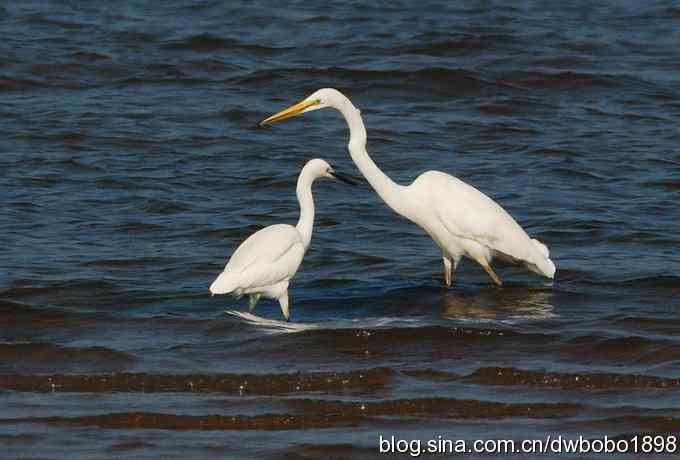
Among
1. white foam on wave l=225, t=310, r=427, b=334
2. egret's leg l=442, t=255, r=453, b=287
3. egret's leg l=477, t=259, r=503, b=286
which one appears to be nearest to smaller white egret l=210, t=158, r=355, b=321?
white foam on wave l=225, t=310, r=427, b=334

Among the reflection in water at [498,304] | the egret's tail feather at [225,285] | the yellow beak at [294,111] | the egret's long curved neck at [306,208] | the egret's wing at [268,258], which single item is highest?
the yellow beak at [294,111]

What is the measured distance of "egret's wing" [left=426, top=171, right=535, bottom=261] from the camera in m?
8.92

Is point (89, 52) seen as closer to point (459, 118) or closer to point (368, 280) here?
point (459, 118)

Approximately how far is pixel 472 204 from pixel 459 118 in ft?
17.4

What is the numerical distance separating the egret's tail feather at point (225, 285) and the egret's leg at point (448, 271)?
1.81 meters

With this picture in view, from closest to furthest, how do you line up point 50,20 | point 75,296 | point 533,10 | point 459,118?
point 75,296, point 459,118, point 50,20, point 533,10

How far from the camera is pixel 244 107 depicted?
14453mm

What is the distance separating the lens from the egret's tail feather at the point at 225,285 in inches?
303

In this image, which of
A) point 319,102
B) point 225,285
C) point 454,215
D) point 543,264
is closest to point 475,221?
point 454,215

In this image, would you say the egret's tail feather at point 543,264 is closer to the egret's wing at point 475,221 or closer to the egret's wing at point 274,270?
the egret's wing at point 475,221

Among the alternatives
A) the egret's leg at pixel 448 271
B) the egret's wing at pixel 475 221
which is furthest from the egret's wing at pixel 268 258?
the egret's leg at pixel 448 271

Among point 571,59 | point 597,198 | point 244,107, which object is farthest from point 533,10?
point 597,198

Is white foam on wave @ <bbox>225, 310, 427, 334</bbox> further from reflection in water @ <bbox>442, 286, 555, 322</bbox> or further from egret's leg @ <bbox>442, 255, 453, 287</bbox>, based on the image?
egret's leg @ <bbox>442, 255, 453, 287</bbox>

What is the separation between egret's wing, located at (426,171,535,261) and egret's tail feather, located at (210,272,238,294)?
1723 mm
